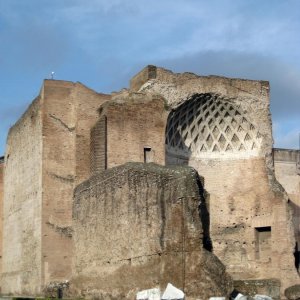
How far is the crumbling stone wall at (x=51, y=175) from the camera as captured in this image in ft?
60.6

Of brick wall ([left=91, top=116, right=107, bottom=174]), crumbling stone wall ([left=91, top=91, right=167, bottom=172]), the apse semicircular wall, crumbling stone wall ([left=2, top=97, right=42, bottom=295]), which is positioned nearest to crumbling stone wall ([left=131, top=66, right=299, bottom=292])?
the apse semicircular wall

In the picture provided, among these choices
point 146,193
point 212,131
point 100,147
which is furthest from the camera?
point 212,131

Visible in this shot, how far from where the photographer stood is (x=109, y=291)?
13.9 m

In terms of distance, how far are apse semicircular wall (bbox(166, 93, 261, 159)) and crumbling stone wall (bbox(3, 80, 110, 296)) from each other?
2.85 meters

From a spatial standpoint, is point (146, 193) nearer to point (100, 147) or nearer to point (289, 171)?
point (100, 147)

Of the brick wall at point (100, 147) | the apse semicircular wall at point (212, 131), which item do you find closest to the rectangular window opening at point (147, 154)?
the brick wall at point (100, 147)

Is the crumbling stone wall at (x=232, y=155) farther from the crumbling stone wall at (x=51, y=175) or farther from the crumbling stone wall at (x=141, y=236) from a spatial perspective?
the crumbling stone wall at (x=141, y=236)

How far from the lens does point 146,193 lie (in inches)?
502

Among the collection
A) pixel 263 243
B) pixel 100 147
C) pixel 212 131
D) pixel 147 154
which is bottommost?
pixel 263 243

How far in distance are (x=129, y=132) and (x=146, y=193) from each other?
6401 millimetres

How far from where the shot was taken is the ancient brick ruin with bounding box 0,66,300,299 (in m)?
12.1

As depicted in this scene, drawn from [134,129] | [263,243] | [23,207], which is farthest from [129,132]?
[263,243]

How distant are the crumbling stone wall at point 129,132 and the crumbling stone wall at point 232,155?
3.05 ft

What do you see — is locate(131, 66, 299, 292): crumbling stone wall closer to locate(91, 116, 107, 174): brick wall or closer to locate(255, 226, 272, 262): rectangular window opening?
locate(255, 226, 272, 262): rectangular window opening
